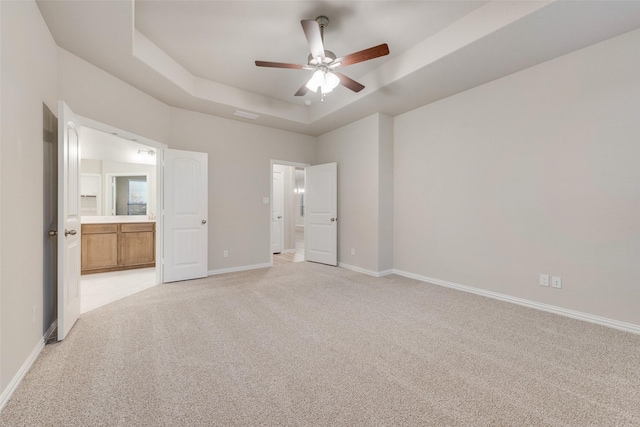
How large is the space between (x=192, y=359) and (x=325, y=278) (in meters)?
2.64

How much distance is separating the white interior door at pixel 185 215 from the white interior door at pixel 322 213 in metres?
2.13

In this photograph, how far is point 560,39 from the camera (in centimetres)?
263

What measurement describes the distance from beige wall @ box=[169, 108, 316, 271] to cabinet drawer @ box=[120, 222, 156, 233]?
1554 millimetres

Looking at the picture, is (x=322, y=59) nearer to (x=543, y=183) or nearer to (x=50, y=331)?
(x=543, y=183)

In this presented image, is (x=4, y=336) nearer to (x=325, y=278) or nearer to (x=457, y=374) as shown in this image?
(x=457, y=374)

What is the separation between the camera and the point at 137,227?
5.23 metres

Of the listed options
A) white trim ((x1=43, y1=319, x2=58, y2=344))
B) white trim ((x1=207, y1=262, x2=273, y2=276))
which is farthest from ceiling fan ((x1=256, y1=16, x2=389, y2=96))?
white trim ((x1=207, y1=262, x2=273, y2=276))

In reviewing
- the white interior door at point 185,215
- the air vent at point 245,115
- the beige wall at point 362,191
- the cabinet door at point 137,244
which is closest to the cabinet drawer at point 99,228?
the cabinet door at point 137,244

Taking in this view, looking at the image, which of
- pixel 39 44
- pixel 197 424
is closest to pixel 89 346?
pixel 197 424

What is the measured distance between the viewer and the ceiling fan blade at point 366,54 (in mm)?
2482

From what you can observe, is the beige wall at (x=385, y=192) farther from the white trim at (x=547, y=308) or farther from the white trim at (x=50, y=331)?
the white trim at (x=50, y=331)

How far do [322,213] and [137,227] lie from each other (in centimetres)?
354

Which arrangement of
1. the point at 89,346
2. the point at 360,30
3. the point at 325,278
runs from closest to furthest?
1. the point at 89,346
2. the point at 360,30
3. the point at 325,278

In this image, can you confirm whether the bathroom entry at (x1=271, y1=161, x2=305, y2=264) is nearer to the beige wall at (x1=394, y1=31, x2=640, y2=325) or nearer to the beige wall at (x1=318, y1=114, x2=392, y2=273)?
the beige wall at (x1=318, y1=114, x2=392, y2=273)
